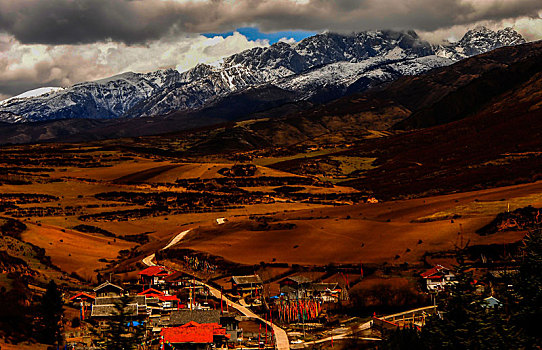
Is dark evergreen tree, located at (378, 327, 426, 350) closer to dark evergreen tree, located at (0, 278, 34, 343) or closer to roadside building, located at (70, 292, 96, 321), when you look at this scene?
dark evergreen tree, located at (0, 278, 34, 343)

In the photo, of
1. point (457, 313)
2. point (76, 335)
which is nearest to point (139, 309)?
point (76, 335)

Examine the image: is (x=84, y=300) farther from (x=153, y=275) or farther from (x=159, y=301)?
(x=153, y=275)

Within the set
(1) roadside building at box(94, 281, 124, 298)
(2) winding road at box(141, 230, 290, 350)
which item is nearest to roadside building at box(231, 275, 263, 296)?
(2) winding road at box(141, 230, 290, 350)

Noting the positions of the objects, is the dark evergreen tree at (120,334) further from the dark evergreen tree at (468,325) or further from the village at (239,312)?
the dark evergreen tree at (468,325)

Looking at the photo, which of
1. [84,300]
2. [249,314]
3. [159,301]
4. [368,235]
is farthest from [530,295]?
[368,235]

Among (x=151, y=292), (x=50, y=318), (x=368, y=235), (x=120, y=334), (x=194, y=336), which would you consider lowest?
(x=194, y=336)

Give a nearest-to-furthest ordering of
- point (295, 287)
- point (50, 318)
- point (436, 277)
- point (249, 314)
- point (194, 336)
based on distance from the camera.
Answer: point (50, 318), point (194, 336), point (249, 314), point (436, 277), point (295, 287)

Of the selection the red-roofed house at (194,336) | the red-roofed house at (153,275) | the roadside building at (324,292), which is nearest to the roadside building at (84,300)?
the red-roofed house at (194,336)
